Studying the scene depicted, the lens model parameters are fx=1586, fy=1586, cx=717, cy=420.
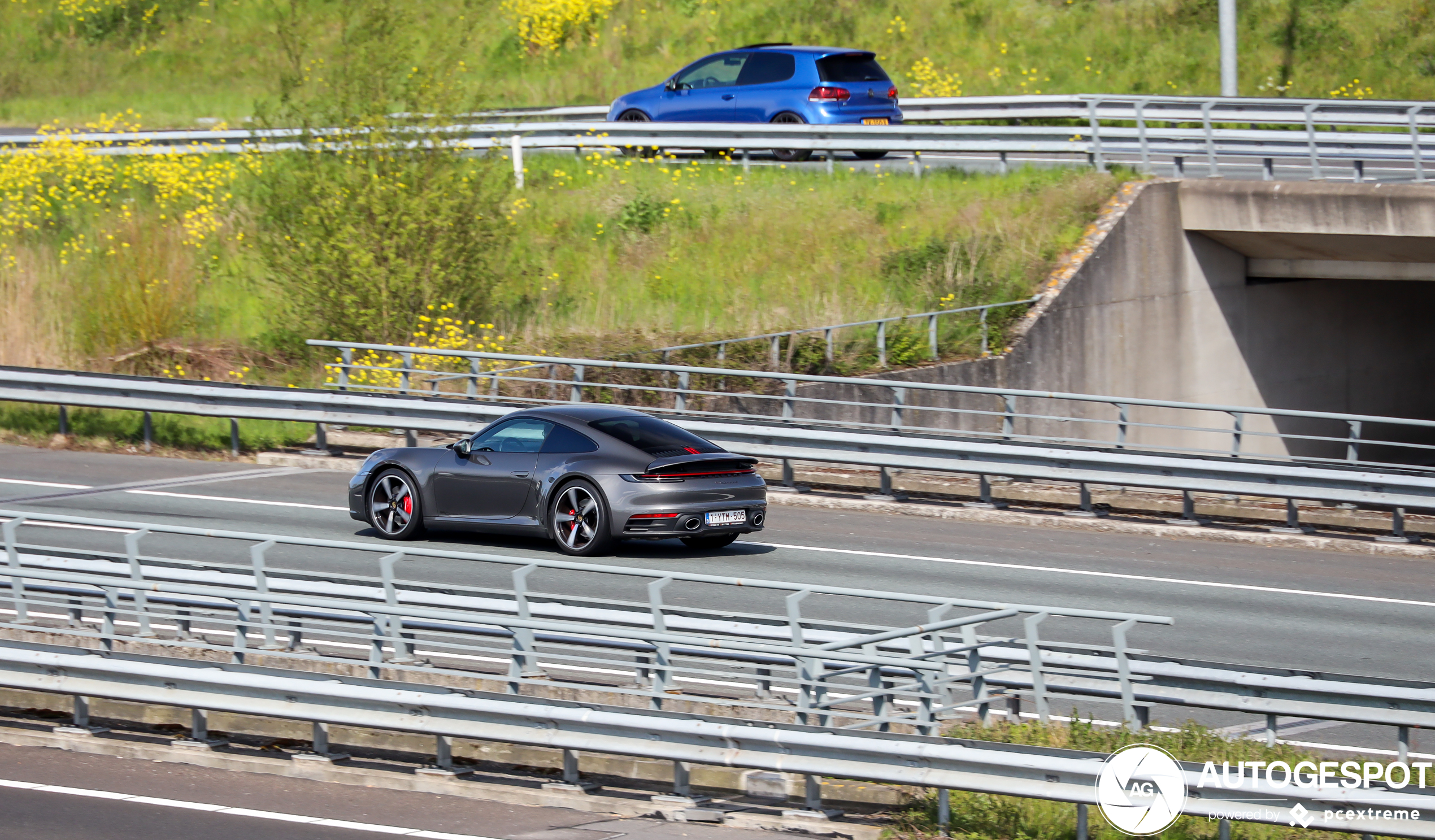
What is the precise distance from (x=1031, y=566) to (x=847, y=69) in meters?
16.4

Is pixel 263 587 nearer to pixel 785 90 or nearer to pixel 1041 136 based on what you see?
pixel 1041 136

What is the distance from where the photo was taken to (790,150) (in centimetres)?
2911

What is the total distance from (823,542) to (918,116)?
62.4 ft

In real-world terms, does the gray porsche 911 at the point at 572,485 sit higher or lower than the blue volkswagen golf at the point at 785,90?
lower

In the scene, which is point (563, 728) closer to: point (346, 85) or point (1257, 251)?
point (346, 85)

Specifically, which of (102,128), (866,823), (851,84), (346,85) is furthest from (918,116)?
(866,823)

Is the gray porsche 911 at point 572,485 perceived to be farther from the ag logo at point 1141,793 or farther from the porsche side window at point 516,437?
the ag logo at point 1141,793

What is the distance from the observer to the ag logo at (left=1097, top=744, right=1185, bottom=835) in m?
7.03

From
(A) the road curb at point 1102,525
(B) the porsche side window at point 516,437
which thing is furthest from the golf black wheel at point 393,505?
(A) the road curb at point 1102,525

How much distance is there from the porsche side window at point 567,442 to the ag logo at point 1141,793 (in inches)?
298

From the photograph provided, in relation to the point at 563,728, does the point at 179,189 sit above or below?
above

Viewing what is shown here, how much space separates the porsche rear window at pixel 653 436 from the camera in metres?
14.1

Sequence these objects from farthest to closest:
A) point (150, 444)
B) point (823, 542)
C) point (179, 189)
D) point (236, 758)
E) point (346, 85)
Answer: point (179, 189), point (346, 85), point (150, 444), point (823, 542), point (236, 758)

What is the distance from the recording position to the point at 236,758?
912cm
